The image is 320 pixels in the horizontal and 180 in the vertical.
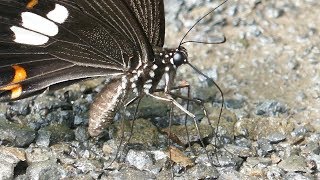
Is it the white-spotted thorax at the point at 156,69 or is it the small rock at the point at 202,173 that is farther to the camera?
the white-spotted thorax at the point at 156,69

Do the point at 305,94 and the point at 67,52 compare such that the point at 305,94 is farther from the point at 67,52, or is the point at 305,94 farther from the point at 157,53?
the point at 67,52

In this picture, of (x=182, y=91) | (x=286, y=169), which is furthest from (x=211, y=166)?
(x=182, y=91)

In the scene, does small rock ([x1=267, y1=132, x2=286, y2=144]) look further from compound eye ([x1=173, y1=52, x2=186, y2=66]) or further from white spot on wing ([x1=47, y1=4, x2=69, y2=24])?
white spot on wing ([x1=47, y1=4, x2=69, y2=24])

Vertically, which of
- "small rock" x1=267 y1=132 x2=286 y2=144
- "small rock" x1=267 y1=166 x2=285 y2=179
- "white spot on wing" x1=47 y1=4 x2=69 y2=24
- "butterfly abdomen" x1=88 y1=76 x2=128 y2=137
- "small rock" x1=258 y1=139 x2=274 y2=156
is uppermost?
"white spot on wing" x1=47 y1=4 x2=69 y2=24

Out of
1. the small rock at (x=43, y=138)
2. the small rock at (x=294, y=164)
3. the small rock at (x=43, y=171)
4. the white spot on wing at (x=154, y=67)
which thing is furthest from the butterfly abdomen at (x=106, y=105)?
the small rock at (x=294, y=164)

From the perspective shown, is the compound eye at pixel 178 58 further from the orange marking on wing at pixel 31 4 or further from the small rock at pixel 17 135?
the small rock at pixel 17 135

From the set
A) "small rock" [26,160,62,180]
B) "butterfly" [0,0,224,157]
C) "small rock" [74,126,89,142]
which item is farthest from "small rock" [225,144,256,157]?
"small rock" [26,160,62,180]
